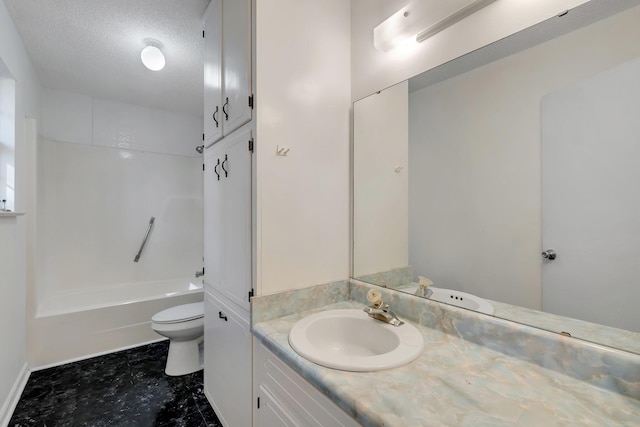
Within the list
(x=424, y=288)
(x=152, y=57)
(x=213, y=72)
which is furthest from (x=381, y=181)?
(x=152, y=57)

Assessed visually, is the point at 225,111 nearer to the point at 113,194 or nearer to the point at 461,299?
the point at 461,299

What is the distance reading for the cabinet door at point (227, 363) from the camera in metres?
1.28

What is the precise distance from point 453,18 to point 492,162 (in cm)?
58

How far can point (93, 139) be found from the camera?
2973 millimetres

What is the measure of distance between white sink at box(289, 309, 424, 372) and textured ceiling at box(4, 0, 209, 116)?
192 centimetres

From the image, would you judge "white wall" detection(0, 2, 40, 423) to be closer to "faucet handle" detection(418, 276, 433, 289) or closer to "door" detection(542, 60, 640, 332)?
"faucet handle" detection(418, 276, 433, 289)

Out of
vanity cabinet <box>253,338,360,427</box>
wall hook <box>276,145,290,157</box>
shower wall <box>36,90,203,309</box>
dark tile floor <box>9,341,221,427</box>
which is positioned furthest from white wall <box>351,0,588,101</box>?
shower wall <box>36,90,203,309</box>

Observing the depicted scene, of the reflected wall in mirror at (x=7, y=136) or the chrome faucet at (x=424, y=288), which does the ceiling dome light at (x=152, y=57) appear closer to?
the reflected wall in mirror at (x=7, y=136)

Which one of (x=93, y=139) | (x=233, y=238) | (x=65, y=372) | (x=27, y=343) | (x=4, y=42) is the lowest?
(x=65, y=372)

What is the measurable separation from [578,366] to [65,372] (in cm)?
318

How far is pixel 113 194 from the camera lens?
3127 mm

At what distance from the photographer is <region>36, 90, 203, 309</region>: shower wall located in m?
2.79

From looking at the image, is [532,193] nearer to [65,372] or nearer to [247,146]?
[247,146]

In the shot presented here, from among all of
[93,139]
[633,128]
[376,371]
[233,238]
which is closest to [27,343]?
[93,139]
